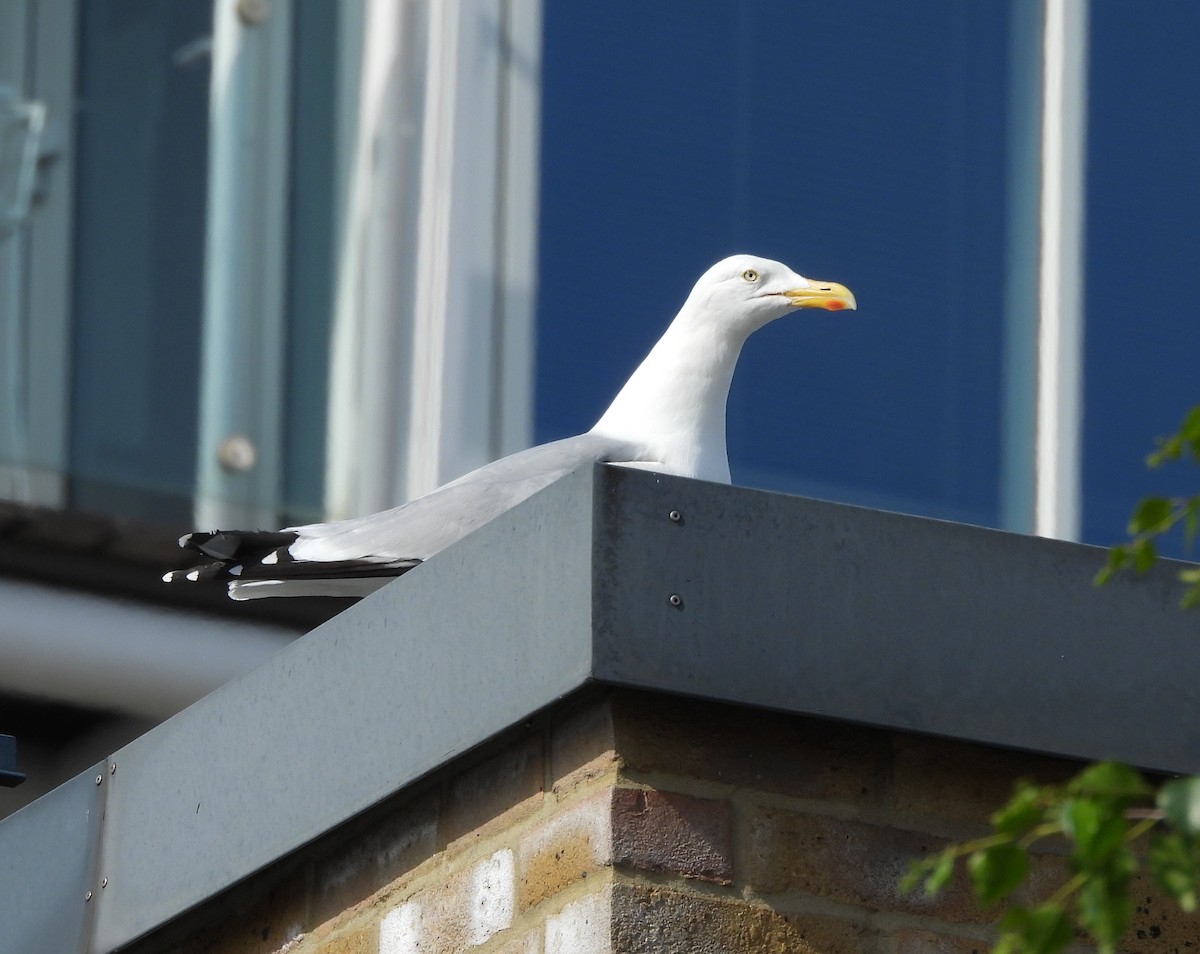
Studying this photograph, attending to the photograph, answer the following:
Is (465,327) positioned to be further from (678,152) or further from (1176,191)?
(1176,191)

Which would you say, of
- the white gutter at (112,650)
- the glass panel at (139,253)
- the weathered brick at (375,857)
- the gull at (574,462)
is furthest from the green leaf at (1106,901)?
the white gutter at (112,650)

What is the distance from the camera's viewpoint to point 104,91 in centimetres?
599

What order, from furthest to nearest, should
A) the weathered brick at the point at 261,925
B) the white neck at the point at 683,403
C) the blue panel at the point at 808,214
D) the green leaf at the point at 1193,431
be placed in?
1. the blue panel at the point at 808,214
2. the white neck at the point at 683,403
3. the weathered brick at the point at 261,925
4. the green leaf at the point at 1193,431

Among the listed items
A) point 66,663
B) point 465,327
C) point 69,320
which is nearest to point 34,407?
point 69,320

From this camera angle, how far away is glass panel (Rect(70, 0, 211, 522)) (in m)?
5.89

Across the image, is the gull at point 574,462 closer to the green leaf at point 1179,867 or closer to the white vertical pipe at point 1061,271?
the white vertical pipe at point 1061,271

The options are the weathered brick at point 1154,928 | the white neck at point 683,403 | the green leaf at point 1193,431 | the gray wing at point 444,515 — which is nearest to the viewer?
the green leaf at point 1193,431

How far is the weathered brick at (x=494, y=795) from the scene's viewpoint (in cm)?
227

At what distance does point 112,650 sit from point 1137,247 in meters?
2.89

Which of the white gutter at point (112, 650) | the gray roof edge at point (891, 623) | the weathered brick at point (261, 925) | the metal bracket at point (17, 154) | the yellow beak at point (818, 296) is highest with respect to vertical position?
the metal bracket at point (17, 154)

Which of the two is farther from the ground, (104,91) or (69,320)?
(104,91)

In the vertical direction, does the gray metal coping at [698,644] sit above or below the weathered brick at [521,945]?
above

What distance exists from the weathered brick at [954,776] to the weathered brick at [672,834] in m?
0.20

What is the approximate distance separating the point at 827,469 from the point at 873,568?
12.5 ft
